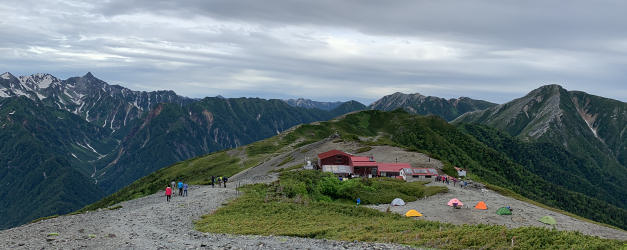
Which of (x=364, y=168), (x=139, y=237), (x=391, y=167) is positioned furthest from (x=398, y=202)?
(x=139, y=237)

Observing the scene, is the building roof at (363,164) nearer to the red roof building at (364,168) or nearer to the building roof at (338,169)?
the red roof building at (364,168)

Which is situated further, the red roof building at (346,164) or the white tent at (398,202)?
the red roof building at (346,164)

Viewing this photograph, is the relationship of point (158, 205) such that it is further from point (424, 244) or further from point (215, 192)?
point (424, 244)

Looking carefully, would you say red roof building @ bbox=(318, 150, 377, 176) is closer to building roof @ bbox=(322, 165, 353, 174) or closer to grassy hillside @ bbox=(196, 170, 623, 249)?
building roof @ bbox=(322, 165, 353, 174)

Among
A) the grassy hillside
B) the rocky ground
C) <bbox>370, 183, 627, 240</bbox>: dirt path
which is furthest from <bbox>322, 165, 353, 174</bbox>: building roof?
the rocky ground

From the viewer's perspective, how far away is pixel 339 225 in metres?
44.0

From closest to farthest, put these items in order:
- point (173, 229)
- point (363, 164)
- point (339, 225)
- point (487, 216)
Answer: point (173, 229), point (339, 225), point (487, 216), point (363, 164)

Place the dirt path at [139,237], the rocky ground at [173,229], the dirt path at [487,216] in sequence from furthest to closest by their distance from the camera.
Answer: the dirt path at [487,216] < the rocky ground at [173,229] < the dirt path at [139,237]

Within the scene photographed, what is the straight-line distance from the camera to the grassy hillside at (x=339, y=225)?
106ft

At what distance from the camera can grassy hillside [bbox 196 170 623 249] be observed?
106 feet

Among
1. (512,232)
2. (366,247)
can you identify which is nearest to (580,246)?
(512,232)

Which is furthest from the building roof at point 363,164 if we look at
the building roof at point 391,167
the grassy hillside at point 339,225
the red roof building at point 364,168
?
the grassy hillside at point 339,225

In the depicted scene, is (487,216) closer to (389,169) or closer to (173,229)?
(173,229)

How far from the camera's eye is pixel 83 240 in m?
31.1
